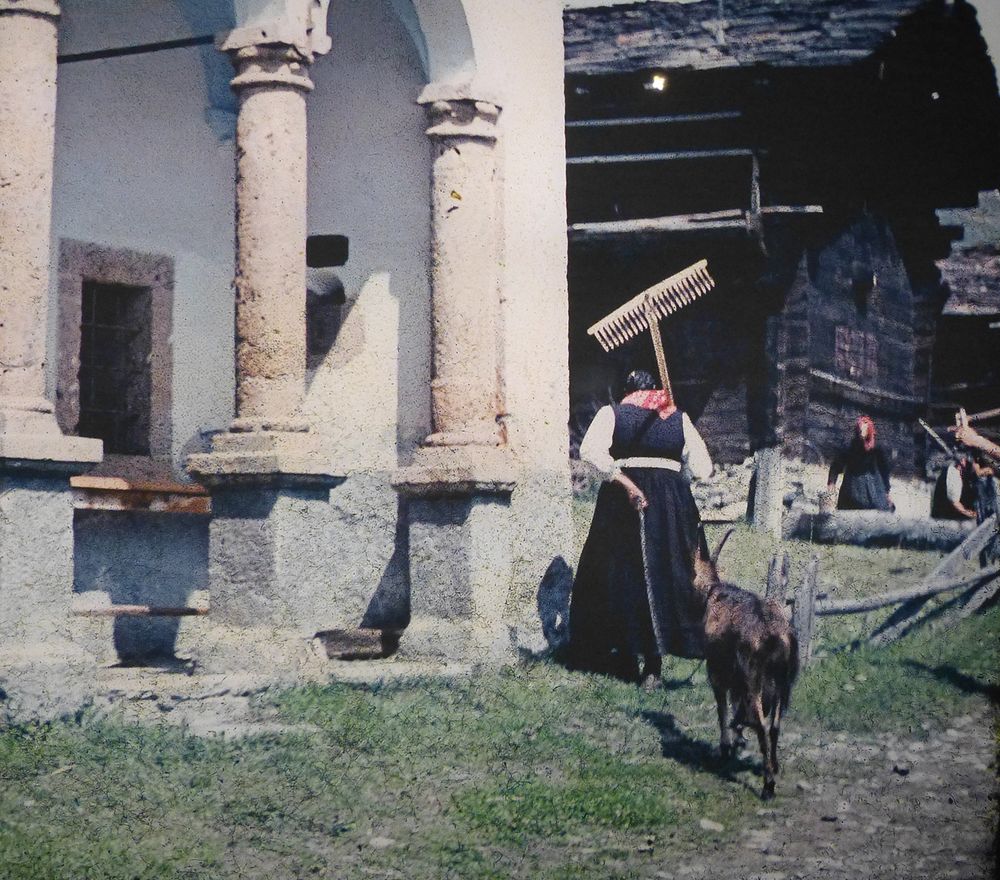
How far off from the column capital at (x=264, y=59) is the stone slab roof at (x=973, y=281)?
17.3 feet

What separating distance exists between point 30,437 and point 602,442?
9.60 feet

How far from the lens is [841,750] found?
632 cm

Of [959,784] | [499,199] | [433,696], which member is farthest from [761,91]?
[959,784]

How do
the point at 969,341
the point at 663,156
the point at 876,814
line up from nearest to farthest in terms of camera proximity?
1. the point at 876,814
2. the point at 969,341
3. the point at 663,156

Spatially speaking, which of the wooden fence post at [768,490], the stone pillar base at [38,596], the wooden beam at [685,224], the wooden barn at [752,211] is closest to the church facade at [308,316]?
the stone pillar base at [38,596]

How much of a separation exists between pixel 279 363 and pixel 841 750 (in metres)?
3.10

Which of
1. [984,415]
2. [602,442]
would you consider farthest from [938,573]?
[602,442]

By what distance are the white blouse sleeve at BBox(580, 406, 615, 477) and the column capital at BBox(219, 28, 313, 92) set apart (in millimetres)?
2211

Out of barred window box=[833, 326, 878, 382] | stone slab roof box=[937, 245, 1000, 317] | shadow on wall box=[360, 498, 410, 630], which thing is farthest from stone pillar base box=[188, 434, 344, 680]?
barred window box=[833, 326, 878, 382]

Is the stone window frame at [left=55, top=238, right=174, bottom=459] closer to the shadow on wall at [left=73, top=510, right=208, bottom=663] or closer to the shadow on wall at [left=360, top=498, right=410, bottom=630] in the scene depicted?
the shadow on wall at [left=73, top=510, right=208, bottom=663]

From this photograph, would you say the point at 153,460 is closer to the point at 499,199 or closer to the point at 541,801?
the point at 499,199

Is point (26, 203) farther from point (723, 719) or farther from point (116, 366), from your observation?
point (723, 719)

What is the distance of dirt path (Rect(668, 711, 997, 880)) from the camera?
4984 mm

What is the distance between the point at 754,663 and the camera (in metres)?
5.87
